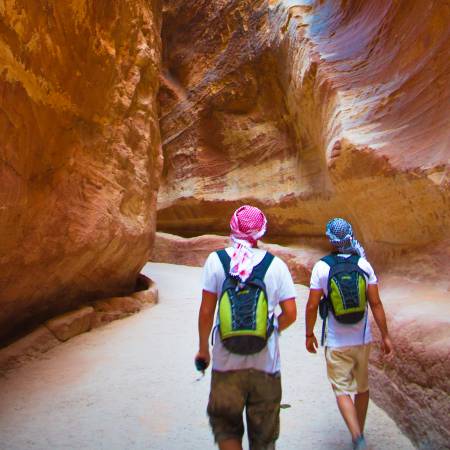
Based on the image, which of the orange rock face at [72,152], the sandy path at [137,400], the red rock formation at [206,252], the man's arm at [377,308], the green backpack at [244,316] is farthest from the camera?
the red rock formation at [206,252]

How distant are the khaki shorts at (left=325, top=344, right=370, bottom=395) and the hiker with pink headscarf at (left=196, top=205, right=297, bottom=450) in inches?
27.3

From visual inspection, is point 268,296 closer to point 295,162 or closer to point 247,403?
point 247,403

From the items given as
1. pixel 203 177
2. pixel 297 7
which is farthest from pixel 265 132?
pixel 297 7

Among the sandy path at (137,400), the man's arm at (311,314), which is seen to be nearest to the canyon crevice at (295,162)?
the sandy path at (137,400)

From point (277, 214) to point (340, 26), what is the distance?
4.18 meters

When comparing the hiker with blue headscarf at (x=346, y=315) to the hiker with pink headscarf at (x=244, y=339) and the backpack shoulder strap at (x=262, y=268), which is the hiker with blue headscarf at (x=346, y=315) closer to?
the hiker with pink headscarf at (x=244, y=339)

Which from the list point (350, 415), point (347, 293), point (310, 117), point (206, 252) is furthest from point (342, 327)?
point (206, 252)

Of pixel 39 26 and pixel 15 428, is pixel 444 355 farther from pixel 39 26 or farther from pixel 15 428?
pixel 39 26

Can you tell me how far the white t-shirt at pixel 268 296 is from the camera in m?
2.03

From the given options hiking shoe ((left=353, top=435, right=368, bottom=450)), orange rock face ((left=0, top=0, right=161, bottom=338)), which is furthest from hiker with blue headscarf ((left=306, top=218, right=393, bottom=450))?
orange rock face ((left=0, top=0, right=161, bottom=338))

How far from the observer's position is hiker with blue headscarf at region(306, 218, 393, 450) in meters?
2.58

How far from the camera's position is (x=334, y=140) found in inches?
233

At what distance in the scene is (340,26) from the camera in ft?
23.4

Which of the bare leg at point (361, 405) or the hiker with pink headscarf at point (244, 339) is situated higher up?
the hiker with pink headscarf at point (244, 339)
